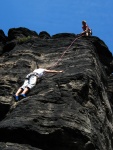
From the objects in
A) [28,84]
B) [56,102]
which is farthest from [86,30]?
[56,102]

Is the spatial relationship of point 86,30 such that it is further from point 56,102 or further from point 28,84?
point 56,102

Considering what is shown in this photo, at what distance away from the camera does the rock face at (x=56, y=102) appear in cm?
1152

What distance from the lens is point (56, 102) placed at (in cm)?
1323

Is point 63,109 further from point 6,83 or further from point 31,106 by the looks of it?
point 6,83

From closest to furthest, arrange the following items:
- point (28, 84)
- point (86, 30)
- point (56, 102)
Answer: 1. point (56, 102)
2. point (28, 84)
3. point (86, 30)

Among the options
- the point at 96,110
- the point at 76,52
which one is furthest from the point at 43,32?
the point at 96,110

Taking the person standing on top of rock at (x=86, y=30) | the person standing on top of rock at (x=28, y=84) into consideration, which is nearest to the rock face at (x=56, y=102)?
the person standing on top of rock at (x=28, y=84)

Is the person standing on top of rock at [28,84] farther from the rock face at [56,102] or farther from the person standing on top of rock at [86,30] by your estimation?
the person standing on top of rock at [86,30]

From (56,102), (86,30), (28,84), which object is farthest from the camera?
(86,30)

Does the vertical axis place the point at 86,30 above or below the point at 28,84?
above

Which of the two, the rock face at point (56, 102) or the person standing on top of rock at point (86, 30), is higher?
the person standing on top of rock at point (86, 30)

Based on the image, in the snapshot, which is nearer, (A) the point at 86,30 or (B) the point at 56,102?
(B) the point at 56,102

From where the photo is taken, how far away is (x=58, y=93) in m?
13.8

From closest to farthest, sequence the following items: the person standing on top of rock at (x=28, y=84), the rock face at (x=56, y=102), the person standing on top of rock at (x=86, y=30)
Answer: the rock face at (x=56, y=102) < the person standing on top of rock at (x=28, y=84) < the person standing on top of rock at (x=86, y=30)
